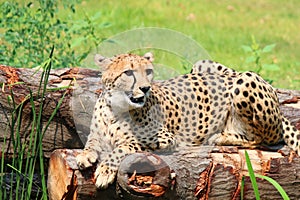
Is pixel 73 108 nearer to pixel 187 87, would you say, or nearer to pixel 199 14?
pixel 187 87

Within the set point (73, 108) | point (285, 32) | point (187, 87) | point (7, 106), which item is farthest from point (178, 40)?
point (285, 32)

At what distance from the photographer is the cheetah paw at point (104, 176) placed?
4.66 m

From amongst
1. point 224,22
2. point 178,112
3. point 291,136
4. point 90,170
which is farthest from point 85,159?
point 224,22

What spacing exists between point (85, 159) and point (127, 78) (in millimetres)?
592

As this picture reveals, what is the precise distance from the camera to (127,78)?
4941 mm

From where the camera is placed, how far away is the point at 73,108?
18.3ft

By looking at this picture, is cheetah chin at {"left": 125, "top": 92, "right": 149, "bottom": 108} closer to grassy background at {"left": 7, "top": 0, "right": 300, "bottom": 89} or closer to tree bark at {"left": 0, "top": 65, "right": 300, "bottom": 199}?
tree bark at {"left": 0, "top": 65, "right": 300, "bottom": 199}

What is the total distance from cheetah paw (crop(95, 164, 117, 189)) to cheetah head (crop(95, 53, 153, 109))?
19.3 inches

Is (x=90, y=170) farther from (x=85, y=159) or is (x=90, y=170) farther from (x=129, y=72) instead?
(x=129, y=72)

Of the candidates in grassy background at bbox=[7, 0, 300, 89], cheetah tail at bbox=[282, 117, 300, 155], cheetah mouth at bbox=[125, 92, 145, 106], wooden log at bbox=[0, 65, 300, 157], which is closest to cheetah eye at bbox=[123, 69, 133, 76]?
cheetah mouth at bbox=[125, 92, 145, 106]

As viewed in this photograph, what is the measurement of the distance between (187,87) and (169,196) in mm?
1197

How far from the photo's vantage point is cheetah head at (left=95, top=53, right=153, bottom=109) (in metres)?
4.91

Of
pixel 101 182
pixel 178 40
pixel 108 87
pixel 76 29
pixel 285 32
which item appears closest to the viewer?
pixel 101 182

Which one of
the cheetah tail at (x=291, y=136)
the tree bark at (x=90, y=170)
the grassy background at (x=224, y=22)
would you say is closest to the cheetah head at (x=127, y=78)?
the tree bark at (x=90, y=170)
